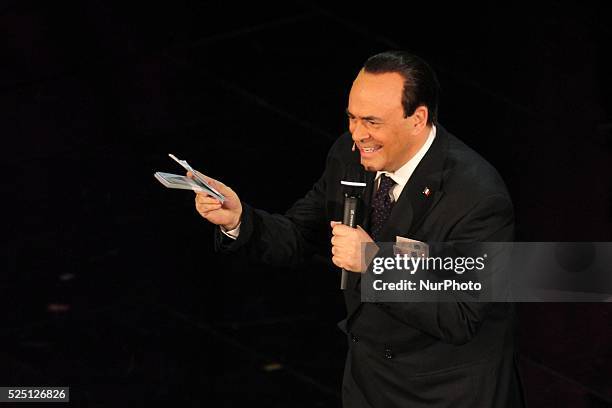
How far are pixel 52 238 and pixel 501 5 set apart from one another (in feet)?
6.07

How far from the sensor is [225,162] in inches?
174

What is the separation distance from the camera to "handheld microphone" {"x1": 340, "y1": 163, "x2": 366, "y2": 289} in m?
2.43

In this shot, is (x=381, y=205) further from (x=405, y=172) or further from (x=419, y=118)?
(x=419, y=118)

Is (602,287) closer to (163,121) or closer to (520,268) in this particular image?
(520,268)

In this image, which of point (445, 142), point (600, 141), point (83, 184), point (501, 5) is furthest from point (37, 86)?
point (445, 142)

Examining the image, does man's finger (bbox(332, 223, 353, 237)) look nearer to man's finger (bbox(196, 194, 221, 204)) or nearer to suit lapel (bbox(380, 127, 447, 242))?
suit lapel (bbox(380, 127, 447, 242))

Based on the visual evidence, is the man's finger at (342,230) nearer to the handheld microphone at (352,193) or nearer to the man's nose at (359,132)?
the handheld microphone at (352,193)

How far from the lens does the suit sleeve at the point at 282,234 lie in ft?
9.01

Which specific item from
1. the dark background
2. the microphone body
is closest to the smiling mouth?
the microphone body

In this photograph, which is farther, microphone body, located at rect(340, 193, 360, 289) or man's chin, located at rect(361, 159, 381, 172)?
man's chin, located at rect(361, 159, 381, 172)

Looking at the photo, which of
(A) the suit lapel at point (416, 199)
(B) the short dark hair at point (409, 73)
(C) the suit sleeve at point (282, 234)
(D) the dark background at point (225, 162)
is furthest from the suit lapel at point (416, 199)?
(D) the dark background at point (225, 162)

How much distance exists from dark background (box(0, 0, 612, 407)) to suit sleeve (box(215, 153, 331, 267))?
122 centimetres

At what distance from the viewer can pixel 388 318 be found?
8.59 feet

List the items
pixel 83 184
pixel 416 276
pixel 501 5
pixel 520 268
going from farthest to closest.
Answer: pixel 83 184 < pixel 501 5 < pixel 520 268 < pixel 416 276
